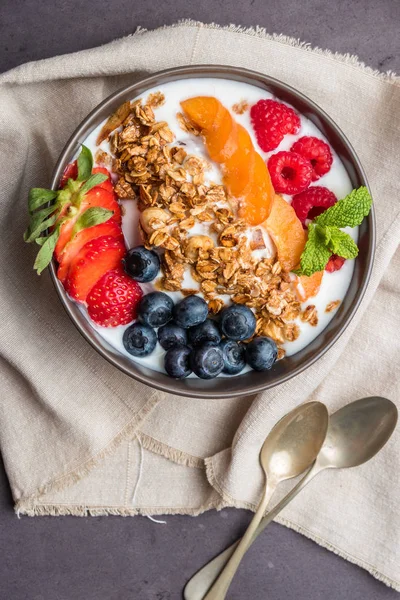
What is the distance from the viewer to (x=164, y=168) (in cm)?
143

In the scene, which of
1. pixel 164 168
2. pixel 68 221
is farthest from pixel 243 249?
pixel 68 221

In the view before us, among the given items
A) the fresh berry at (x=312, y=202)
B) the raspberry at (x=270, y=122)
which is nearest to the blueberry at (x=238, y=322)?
the fresh berry at (x=312, y=202)

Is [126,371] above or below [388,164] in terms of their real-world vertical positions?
below

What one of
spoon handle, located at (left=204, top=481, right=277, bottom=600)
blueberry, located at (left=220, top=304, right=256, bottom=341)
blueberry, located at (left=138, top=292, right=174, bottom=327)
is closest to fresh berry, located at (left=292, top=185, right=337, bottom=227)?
blueberry, located at (left=220, top=304, right=256, bottom=341)

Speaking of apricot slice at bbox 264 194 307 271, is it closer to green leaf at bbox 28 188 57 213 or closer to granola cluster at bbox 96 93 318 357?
granola cluster at bbox 96 93 318 357

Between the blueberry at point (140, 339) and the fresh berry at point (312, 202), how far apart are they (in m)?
0.41

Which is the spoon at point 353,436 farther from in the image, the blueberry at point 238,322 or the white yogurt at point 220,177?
the blueberry at point 238,322

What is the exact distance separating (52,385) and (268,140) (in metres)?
0.82

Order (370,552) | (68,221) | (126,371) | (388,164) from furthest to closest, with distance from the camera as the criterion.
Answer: (370,552), (388,164), (126,371), (68,221)

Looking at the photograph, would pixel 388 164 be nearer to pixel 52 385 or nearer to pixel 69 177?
pixel 69 177

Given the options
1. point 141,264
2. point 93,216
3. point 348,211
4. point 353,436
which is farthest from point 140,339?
point 353,436

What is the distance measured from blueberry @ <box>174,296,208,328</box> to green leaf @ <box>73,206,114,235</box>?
237 mm

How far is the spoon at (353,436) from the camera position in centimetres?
175

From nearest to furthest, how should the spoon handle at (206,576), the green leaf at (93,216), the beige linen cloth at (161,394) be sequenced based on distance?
the green leaf at (93,216)
the beige linen cloth at (161,394)
the spoon handle at (206,576)
